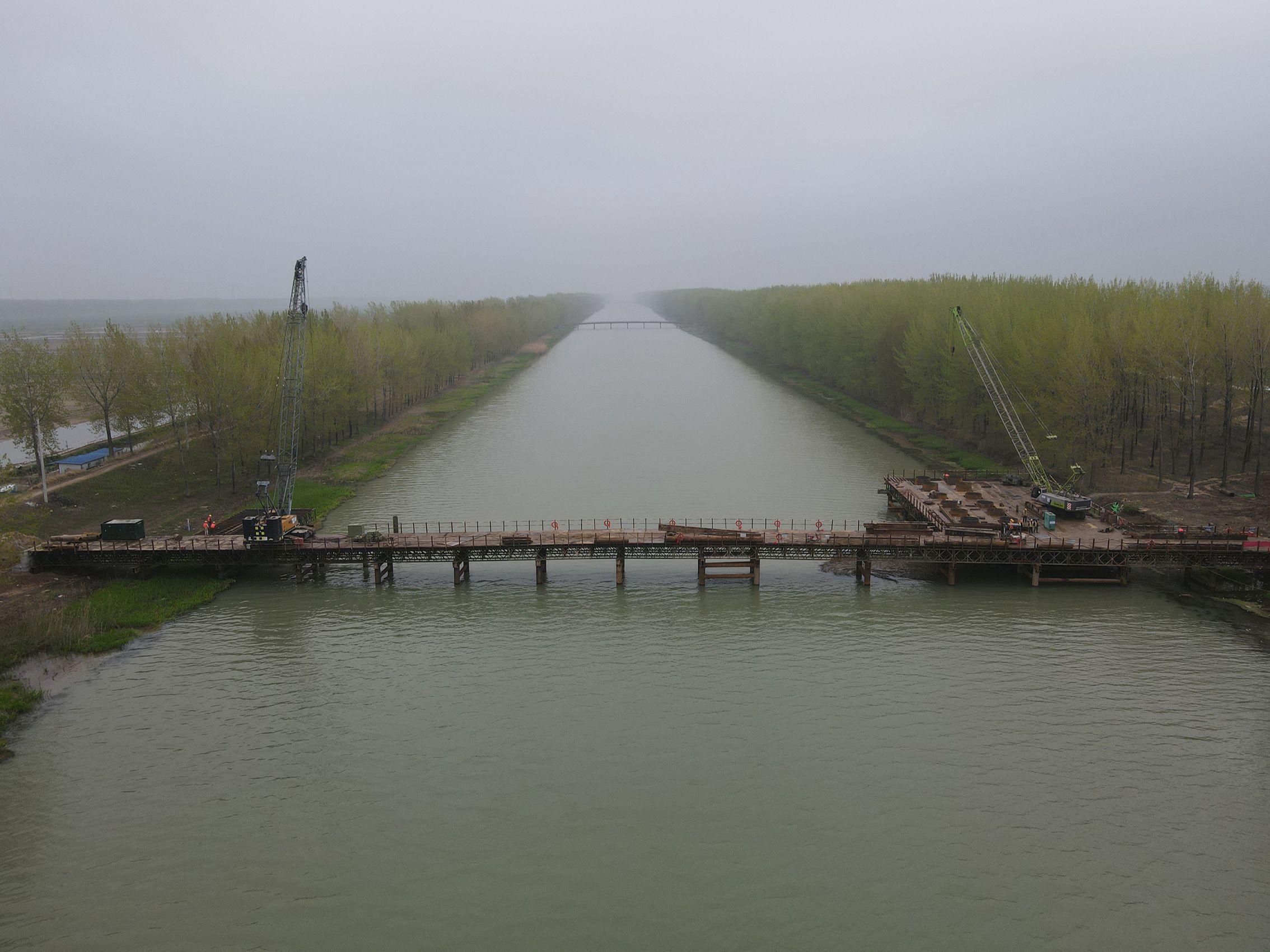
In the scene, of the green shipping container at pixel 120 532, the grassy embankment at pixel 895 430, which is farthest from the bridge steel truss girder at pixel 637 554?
the grassy embankment at pixel 895 430

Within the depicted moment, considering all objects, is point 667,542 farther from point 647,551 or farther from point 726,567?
point 726,567

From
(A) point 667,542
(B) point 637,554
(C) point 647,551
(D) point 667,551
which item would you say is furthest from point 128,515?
(A) point 667,542

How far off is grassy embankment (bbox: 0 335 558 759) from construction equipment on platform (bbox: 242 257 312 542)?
121 inches

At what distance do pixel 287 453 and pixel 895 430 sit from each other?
190 ft

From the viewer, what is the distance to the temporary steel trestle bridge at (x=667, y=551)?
42344 millimetres

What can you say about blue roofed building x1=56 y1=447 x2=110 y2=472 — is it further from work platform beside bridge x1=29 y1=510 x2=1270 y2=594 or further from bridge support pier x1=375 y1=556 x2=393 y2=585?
bridge support pier x1=375 y1=556 x2=393 y2=585

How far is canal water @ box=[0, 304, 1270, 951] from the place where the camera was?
2075cm

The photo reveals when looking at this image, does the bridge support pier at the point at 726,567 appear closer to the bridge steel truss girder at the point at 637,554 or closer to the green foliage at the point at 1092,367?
the bridge steel truss girder at the point at 637,554

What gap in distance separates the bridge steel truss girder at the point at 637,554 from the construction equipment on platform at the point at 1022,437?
497 centimetres

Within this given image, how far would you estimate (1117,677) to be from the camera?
1278 inches

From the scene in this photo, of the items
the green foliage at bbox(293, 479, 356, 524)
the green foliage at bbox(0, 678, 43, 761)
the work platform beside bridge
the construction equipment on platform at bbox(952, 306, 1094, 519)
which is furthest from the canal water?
the green foliage at bbox(293, 479, 356, 524)

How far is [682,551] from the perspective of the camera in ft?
144

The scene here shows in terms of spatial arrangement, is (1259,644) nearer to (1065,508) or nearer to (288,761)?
(1065,508)

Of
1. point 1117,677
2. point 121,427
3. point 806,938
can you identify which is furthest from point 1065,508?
point 121,427
